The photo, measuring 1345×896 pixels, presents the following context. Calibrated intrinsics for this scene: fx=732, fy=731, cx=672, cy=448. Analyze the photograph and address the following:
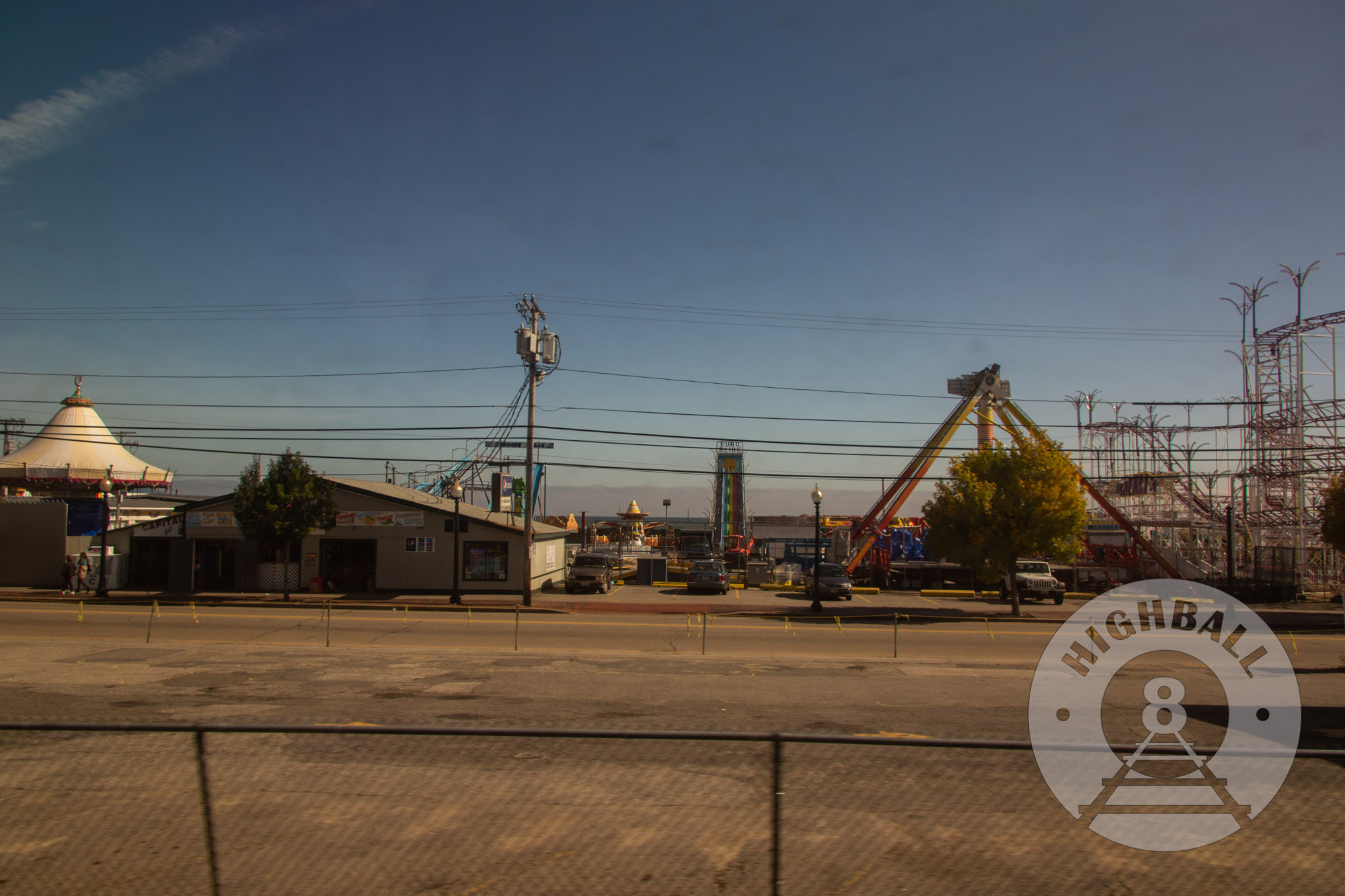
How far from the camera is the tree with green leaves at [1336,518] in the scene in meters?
27.3

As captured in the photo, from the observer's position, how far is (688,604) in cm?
3017

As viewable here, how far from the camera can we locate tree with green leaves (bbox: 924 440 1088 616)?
26953 millimetres

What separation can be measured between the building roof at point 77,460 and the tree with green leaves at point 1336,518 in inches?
2739

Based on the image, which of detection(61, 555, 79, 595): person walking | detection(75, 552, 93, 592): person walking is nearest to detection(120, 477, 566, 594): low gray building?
detection(75, 552, 93, 592): person walking

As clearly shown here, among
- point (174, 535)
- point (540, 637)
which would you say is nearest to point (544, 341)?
point (540, 637)

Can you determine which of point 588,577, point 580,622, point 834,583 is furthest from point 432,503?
point 834,583

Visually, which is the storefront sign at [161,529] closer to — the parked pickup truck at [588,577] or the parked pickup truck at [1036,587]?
the parked pickup truck at [588,577]

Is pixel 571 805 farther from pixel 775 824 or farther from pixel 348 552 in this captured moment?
pixel 348 552

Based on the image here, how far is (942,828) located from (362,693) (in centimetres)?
976

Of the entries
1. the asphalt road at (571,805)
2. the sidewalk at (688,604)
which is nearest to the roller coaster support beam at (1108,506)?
the sidewalk at (688,604)

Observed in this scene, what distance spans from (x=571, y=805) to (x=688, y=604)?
79.3 feet

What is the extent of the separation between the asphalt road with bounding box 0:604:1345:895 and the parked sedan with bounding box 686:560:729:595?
22496 millimetres

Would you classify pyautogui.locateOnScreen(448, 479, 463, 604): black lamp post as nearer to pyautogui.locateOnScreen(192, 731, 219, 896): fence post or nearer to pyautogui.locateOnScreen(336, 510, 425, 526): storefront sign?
pyautogui.locateOnScreen(336, 510, 425, 526): storefront sign

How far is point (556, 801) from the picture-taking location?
249 inches
